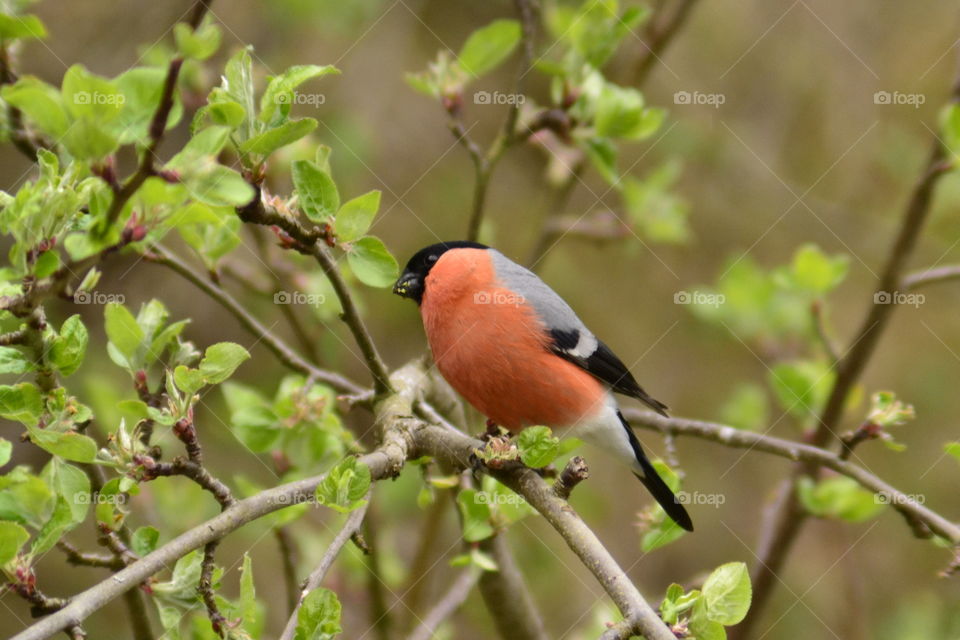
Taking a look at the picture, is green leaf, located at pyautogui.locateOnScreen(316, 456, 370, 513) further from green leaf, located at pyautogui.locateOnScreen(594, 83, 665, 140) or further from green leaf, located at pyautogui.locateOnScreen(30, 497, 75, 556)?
green leaf, located at pyautogui.locateOnScreen(594, 83, 665, 140)

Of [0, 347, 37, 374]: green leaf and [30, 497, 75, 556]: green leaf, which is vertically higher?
[0, 347, 37, 374]: green leaf

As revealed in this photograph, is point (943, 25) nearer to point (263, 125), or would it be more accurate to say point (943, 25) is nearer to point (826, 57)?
point (826, 57)

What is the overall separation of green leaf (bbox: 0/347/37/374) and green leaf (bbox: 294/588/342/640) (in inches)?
27.7

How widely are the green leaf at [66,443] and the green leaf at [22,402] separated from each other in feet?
0.10

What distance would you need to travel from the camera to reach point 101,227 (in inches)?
55.6

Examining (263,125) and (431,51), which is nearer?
(263,125)

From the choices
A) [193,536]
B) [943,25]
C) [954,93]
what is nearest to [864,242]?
[943,25]

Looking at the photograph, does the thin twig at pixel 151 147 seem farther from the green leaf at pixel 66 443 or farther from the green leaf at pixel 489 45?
the green leaf at pixel 489 45

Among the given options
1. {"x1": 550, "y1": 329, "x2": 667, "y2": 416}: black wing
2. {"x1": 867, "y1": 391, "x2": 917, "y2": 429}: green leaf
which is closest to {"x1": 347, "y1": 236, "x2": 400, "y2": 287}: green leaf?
{"x1": 550, "y1": 329, "x2": 667, "y2": 416}: black wing

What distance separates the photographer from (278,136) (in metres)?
1.64

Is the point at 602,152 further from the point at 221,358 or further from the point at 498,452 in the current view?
the point at 221,358

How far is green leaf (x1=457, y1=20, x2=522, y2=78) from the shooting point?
2744 millimetres

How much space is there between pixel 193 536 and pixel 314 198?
2.33ft

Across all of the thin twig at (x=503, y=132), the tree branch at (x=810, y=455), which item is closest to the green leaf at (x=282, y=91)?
the thin twig at (x=503, y=132)
